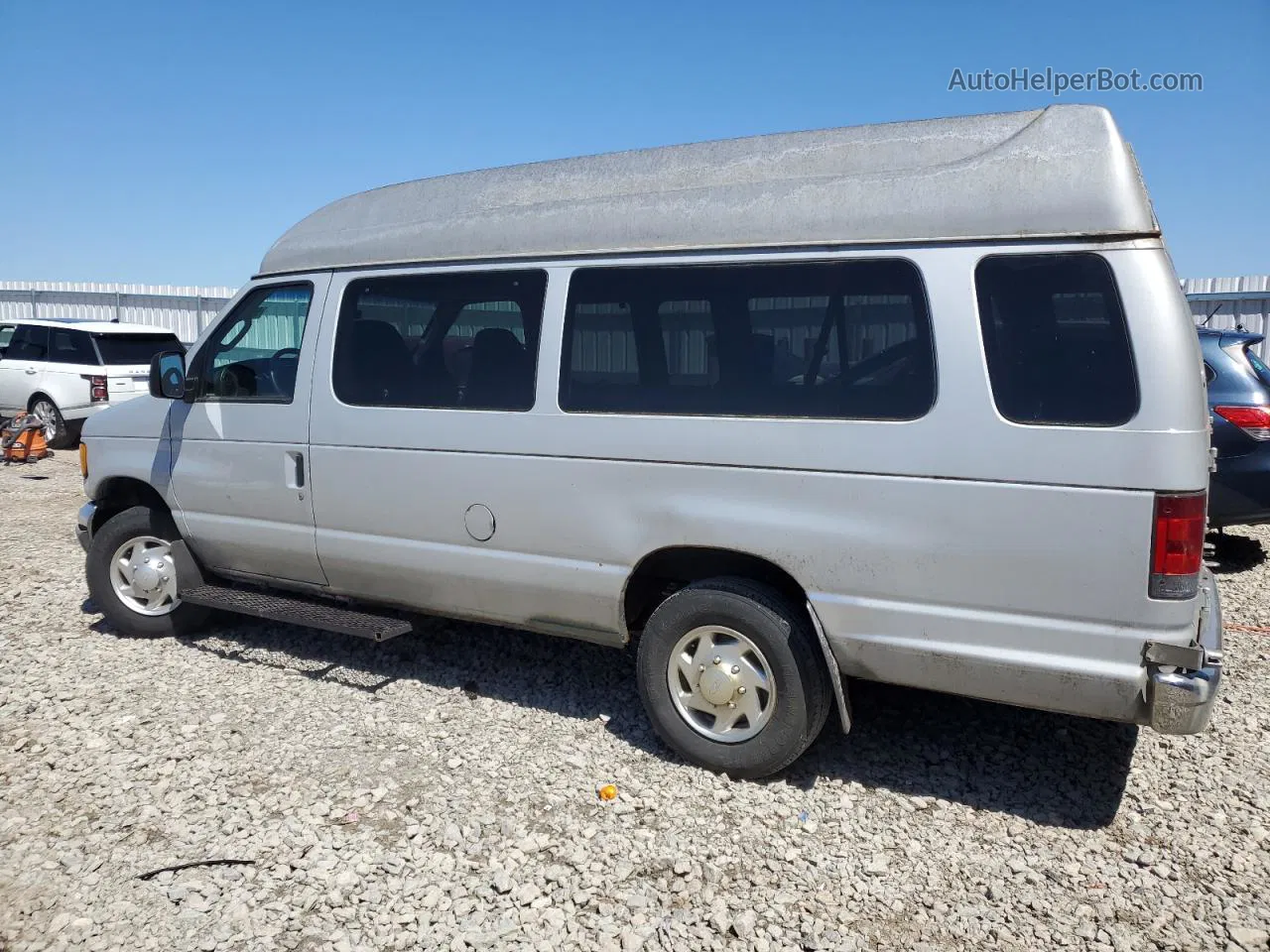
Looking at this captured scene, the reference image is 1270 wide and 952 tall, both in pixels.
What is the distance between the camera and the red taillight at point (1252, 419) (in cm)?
658

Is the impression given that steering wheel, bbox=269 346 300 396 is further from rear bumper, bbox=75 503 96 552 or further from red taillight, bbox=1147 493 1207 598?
red taillight, bbox=1147 493 1207 598

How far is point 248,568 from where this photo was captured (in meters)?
5.36

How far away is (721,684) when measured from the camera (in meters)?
3.95

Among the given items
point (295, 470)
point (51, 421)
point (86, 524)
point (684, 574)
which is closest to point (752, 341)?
point (684, 574)

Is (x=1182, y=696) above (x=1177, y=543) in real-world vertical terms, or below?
below

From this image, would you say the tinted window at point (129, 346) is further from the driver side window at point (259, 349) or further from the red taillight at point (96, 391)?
the driver side window at point (259, 349)

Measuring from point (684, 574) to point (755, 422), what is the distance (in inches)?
31.4

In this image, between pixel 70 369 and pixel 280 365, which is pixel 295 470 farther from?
pixel 70 369

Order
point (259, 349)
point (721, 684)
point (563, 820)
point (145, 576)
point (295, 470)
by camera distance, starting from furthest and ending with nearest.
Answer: point (145, 576) < point (259, 349) < point (295, 470) < point (721, 684) < point (563, 820)

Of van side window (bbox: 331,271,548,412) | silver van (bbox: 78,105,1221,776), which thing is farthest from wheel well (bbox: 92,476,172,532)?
van side window (bbox: 331,271,548,412)

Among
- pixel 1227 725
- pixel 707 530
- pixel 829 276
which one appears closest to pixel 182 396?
pixel 707 530

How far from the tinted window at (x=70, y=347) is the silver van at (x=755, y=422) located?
10.1 meters

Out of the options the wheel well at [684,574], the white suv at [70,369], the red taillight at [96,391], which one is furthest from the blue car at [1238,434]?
the red taillight at [96,391]

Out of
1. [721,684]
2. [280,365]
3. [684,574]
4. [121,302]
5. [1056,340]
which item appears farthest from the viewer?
[121,302]
